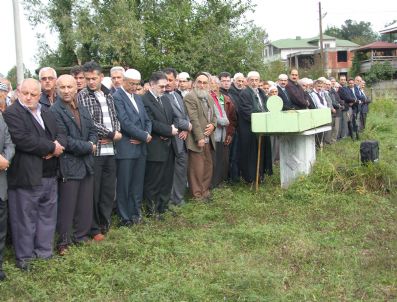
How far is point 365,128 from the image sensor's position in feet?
51.3

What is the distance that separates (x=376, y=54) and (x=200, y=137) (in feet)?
147

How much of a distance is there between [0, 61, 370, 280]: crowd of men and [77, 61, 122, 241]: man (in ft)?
0.04

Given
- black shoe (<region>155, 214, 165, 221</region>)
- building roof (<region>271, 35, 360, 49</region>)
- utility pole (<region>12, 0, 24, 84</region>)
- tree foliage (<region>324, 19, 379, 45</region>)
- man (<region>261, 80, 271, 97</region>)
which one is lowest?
black shoe (<region>155, 214, 165, 221</region>)

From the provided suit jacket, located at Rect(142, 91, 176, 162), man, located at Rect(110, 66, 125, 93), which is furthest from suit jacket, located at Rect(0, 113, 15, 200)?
suit jacket, located at Rect(142, 91, 176, 162)

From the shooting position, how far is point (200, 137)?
7.16m

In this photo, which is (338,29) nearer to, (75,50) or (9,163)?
(75,50)

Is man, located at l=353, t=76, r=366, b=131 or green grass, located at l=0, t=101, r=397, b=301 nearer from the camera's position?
green grass, located at l=0, t=101, r=397, b=301

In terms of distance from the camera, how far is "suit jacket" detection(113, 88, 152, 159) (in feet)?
19.5

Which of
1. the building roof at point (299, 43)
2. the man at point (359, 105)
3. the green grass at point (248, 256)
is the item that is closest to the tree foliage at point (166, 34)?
the man at point (359, 105)

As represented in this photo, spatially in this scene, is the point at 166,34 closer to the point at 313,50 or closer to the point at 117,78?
the point at 117,78

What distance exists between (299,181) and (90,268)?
156 inches

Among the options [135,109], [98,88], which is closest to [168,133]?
[135,109]

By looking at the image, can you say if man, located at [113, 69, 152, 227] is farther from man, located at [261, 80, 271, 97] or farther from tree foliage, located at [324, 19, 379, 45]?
tree foliage, located at [324, 19, 379, 45]

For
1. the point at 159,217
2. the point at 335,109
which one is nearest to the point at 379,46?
the point at 335,109
